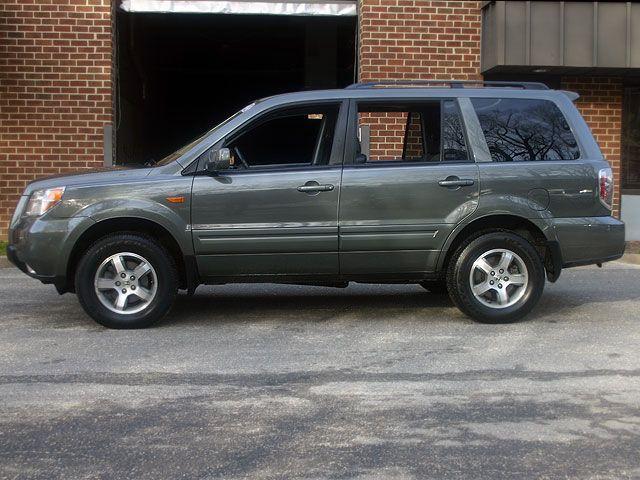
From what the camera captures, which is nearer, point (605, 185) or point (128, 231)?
point (128, 231)

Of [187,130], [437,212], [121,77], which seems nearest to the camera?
[437,212]

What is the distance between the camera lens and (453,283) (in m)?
6.98

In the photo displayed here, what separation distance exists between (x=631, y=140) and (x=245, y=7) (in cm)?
659

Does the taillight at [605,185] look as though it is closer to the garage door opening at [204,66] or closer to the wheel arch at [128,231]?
the wheel arch at [128,231]

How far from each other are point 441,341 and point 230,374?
1752mm

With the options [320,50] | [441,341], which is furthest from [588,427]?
[320,50]

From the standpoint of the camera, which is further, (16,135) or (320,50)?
(320,50)

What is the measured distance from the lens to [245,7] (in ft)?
45.5

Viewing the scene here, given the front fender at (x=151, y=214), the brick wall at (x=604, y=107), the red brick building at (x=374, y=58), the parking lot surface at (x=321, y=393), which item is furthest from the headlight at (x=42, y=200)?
the brick wall at (x=604, y=107)

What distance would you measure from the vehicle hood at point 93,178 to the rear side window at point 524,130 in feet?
8.90

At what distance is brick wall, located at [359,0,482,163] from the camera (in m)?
13.8

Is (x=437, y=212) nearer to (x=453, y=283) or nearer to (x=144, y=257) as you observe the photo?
(x=453, y=283)

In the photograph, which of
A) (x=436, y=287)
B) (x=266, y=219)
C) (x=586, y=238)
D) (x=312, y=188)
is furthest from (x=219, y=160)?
(x=586, y=238)

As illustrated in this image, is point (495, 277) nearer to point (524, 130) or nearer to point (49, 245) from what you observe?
point (524, 130)
